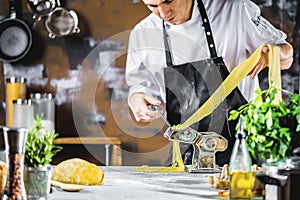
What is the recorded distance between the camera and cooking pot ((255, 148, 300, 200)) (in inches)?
83.3

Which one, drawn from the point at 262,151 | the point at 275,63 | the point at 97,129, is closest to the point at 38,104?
the point at 97,129

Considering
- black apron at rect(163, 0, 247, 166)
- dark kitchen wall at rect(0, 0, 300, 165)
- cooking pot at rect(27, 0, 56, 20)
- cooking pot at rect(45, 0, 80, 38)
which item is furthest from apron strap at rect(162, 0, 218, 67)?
cooking pot at rect(27, 0, 56, 20)

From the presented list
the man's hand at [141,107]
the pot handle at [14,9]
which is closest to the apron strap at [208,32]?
the man's hand at [141,107]

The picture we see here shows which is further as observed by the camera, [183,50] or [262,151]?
[183,50]

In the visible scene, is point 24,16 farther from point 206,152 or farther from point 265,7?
point 206,152

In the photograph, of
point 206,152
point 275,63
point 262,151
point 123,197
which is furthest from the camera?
point 275,63

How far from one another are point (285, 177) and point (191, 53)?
2.73 m

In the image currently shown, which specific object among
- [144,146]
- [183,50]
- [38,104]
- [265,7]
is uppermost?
[265,7]

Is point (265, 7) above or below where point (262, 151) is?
Answer: above

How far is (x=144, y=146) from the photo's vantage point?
190 inches

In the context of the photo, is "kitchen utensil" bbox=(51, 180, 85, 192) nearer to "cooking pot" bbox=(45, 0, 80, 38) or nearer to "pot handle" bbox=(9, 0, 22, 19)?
"cooking pot" bbox=(45, 0, 80, 38)

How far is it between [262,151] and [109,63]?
2.63 meters

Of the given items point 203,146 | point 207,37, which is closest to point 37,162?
point 203,146

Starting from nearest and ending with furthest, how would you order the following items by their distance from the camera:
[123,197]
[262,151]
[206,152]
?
1. [262,151]
2. [123,197]
3. [206,152]
